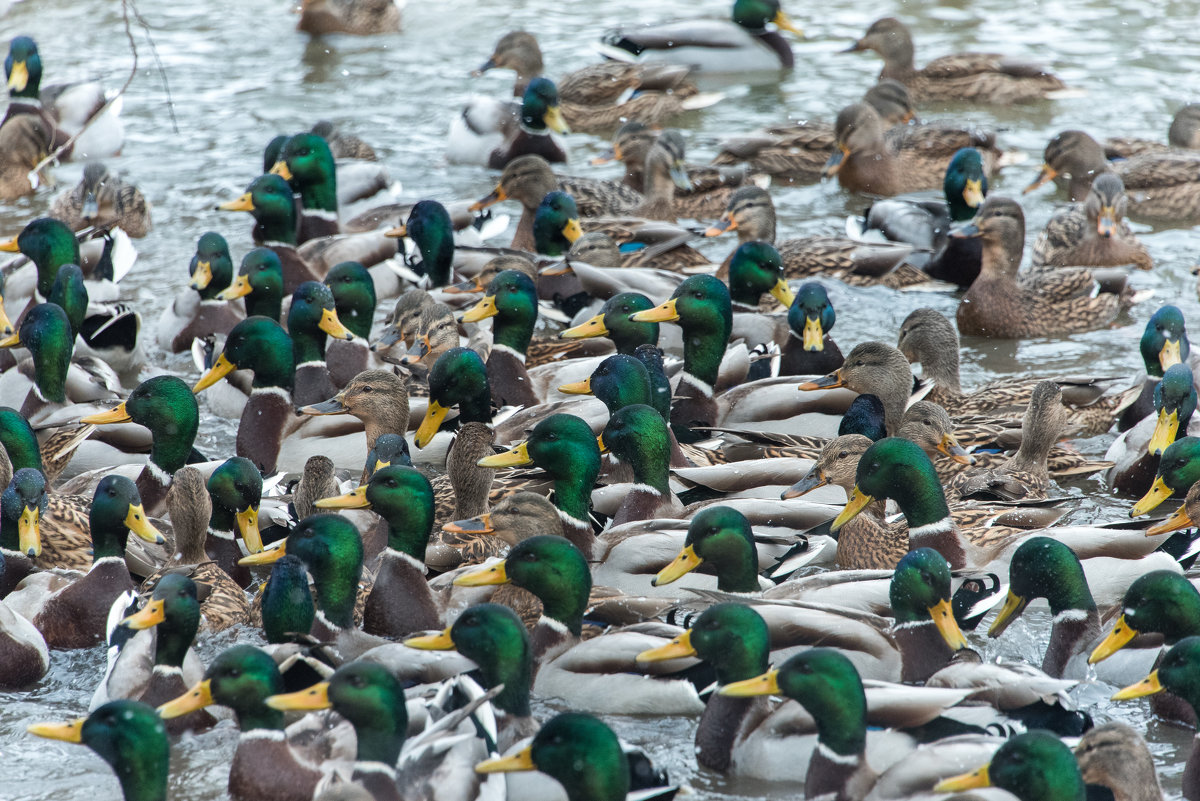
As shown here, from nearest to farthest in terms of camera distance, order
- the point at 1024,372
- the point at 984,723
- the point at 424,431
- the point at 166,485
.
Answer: the point at 984,723 < the point at 166,485 < the point at 424,431 < the point at 1024,372

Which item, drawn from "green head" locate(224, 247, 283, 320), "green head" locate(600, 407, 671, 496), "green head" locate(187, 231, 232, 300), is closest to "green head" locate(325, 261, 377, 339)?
"green head" locate(224, 247, 283, 320)

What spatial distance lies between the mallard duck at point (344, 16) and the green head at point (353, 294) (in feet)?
24.2

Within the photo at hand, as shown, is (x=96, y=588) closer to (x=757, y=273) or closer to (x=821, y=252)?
(x=757, y=273)

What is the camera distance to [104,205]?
1055cm

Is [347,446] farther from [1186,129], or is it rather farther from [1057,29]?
[1057,29]

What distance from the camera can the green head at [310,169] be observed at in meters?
10.3

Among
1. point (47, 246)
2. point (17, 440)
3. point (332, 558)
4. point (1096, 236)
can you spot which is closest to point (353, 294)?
point (47, 246)

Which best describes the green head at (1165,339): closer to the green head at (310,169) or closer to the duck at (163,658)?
the duck at (163,658)

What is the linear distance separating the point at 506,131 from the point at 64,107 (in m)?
3.67

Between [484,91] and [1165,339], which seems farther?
[484,91]

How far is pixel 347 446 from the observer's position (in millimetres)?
7680

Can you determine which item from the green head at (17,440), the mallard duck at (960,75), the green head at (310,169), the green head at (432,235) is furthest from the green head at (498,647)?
the mallard duck at (960,75)

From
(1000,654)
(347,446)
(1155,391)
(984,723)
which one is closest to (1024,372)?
(1155,391)

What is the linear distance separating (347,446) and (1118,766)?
4350 mm
